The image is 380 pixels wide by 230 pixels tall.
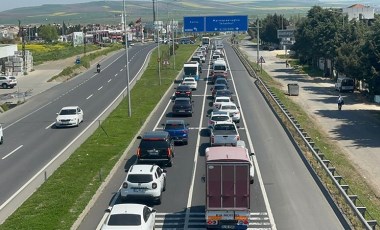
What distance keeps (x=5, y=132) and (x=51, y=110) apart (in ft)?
37.8

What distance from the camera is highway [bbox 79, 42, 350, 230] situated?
23.0 meters

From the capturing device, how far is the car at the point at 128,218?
19.8 metres

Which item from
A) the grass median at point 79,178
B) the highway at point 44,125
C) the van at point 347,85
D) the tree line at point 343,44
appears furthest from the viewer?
the van at point 347,85

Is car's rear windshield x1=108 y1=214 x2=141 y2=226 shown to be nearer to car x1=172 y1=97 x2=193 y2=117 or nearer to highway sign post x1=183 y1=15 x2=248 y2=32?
car x1=172 y1=97 x2=193 y2=117

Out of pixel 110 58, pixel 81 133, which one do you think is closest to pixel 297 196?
pixel 81 133

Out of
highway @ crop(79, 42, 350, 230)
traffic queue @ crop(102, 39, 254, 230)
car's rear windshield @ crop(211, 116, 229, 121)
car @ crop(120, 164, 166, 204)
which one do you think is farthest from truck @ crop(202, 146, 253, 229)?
car's rear windshield @ crop(211, 116, 229, 121)

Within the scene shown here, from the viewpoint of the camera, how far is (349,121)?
176ft

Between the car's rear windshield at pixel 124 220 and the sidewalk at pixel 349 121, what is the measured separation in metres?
15.3

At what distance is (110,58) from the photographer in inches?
4968

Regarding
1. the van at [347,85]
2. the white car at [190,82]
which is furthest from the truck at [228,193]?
the van at [347,85]

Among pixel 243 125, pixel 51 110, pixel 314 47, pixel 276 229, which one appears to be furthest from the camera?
pixel 314 47

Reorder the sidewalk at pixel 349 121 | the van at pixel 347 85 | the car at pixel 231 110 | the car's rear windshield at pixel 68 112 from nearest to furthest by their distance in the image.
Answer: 1. the sidewalk at pixel 349 121
2. the car at pixel 231 110
3. the car's rear windshield at pixel 68 112
4. the van at pixel 347 85

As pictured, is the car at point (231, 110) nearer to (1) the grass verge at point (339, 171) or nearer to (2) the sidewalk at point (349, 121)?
(1) the grass verge at point (339, 171)

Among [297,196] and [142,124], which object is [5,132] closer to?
[142,124]
